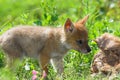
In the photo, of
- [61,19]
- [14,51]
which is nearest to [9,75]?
[14,51]

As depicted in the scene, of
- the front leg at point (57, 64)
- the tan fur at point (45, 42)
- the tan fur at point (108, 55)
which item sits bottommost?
the tan fur at point (108, 55)

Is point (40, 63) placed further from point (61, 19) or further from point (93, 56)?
point (61, 19)

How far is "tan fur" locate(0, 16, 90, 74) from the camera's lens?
467 inches

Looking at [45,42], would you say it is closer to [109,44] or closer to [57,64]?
[57,64]

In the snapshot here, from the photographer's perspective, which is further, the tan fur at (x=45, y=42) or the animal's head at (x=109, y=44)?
the tan fur at (x=45, y=42)

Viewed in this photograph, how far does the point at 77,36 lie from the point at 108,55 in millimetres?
1248

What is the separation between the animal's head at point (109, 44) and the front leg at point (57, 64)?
3.60 feet

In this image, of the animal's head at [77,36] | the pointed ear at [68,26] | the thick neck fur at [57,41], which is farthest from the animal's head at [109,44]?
the thick neck fur at [57,41]

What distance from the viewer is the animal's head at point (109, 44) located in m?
11.0

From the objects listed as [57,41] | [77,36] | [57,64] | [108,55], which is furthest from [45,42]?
[108,55]

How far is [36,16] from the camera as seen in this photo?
682 inches

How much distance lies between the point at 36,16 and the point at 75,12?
1.00m

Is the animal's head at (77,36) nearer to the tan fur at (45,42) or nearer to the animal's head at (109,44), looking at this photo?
the tan fur at (45,42)

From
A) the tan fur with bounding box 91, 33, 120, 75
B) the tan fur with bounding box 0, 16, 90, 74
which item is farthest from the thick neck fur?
the tan fur with bounding box 91, 33, 120, 75
